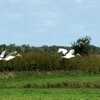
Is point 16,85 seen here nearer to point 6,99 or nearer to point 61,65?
point 6,99

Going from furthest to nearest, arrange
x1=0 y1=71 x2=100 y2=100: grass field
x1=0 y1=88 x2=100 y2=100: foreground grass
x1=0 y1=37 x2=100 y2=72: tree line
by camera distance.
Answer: x1=0 y1=37 x2=100 y2=72: tree line < x1=0 y1=71 x2=100 y2=100: grass field < x1=0 y1=88 x2=100 y2=100: foreground grass

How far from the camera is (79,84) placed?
30.1m

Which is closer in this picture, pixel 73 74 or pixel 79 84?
pixel 79 84

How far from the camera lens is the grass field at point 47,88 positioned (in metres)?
20.8

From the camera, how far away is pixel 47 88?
2875 centimetres

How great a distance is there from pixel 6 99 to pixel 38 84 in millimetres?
12200

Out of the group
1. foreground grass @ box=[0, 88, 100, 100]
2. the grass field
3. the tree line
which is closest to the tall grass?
the tree line

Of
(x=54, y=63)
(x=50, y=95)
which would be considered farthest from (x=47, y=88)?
(x=54, y=63)

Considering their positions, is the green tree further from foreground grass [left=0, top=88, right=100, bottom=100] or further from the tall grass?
foreground grass [left=0, top=88, right=100, bottom=100]

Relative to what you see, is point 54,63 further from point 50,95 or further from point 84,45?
point 50,95

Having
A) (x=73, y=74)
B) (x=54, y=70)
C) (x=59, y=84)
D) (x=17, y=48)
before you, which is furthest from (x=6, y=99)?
(x=17, y=48)

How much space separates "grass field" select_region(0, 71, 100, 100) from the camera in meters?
20.8

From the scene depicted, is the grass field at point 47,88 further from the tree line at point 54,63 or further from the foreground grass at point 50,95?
the tree line at point 54,63

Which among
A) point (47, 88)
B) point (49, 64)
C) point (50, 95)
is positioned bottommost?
point (50, 95)
